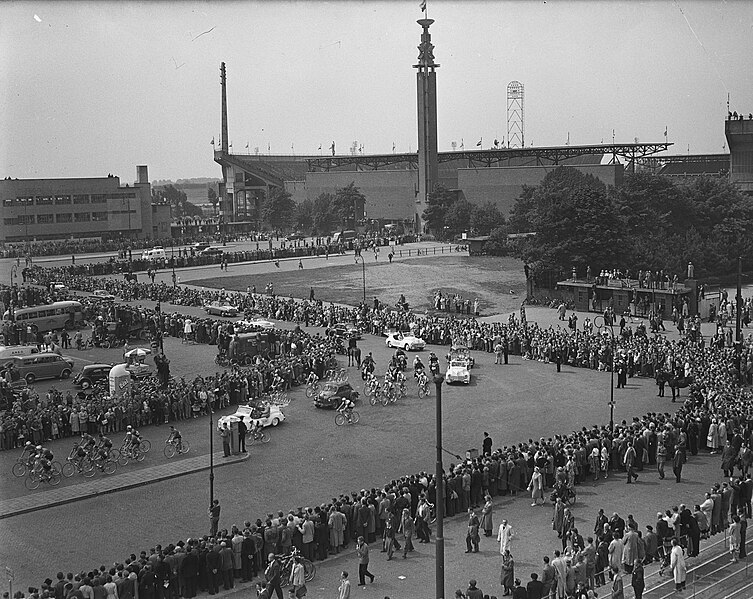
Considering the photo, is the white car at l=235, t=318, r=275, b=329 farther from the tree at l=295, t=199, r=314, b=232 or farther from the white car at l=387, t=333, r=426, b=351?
the tree at l=295, t=199, r=314, b=232

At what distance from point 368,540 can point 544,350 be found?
24992 mm

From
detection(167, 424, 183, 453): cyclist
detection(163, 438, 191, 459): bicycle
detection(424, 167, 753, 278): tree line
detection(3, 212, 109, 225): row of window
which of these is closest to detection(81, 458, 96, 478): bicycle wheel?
detection(163, 438, 191, 459): bicycle

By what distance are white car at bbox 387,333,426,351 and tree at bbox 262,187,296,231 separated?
11293cm

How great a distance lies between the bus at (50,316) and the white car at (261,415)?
25.4 meters

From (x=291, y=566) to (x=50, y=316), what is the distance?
41.4 metres

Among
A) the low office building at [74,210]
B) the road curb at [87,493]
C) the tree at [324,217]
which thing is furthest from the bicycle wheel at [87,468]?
the tree at [324,217]

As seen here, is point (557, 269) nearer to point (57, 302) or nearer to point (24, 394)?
point (57, 302)

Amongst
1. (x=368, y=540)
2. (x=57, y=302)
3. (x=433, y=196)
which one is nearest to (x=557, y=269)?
(x=57, y=302)

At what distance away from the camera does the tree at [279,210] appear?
161 metres

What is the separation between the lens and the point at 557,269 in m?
67.6

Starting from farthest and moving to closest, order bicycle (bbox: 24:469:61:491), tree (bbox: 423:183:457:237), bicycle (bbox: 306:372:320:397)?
tree (bbox: 423:183:457:237), bicycle (bbox: 306:372:320:397), bicycle (bbox: 24:469:61:491)

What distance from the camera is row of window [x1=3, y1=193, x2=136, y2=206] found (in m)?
122

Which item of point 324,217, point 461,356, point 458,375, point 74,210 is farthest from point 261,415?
point 324,217

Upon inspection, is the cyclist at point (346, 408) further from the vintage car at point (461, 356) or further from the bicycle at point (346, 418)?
the vintage car at point (461, 356)
